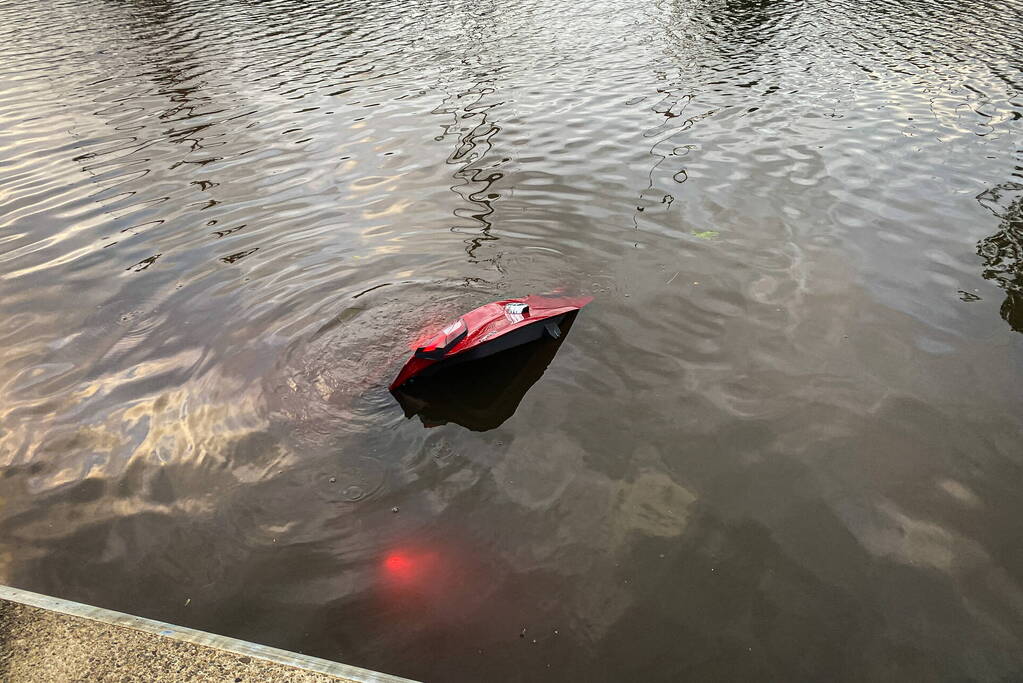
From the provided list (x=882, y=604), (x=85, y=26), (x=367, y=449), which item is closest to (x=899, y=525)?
(x=882, y=604)

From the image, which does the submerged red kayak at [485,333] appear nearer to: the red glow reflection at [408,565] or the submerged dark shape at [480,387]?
the submerged dark shape at [480,387]

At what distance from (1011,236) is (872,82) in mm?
6204

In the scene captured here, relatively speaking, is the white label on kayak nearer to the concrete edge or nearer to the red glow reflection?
the red glow reflection

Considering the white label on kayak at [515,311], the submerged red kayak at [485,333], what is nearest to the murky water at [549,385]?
the submerged red kayak at [485,333]

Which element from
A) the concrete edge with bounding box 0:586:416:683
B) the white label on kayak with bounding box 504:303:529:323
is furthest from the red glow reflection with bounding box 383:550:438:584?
the white label on kayak with bounding box 504:303:529:323

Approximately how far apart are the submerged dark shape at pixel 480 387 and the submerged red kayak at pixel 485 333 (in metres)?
0.09

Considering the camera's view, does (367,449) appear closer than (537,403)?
Yes

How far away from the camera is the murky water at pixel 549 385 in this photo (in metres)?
3.92

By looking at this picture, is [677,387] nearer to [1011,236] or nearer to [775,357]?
[775,357]

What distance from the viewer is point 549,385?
5551 mm

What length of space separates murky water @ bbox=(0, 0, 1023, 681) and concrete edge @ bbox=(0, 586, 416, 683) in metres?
0.58

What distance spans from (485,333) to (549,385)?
67cm

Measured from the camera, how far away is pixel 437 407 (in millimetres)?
5391

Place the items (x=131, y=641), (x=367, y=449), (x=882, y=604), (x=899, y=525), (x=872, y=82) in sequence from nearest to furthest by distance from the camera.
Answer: (x=131, y=641) → (x=882, y=604) → (x=899, y=525) → (x=367, y=449) → (x=872, y=82)
